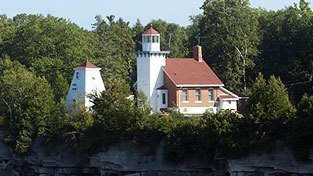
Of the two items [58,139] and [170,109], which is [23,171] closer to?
[58,139]

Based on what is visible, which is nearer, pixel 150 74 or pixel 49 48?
pixel 150 74

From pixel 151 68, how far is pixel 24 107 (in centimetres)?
957

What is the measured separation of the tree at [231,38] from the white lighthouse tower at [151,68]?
27.0ft

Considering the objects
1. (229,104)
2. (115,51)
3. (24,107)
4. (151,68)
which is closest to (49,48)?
(115,51)

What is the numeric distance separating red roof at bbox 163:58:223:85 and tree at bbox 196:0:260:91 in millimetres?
5117

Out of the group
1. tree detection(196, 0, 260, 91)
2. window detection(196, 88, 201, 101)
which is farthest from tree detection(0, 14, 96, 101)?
window detection(196, 88, 201, 101)

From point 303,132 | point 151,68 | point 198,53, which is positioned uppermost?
point 198,53

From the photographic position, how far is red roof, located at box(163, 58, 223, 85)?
62438 mm

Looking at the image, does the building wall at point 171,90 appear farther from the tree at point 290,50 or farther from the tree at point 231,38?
the tree at point 290,50

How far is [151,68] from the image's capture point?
62.3 m

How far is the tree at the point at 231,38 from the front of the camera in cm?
6888

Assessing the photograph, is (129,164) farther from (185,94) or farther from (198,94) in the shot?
(198,94)

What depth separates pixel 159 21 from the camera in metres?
101

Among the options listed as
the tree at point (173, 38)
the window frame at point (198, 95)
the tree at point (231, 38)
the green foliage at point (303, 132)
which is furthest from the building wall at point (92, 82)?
the tree at point (173, 38)
